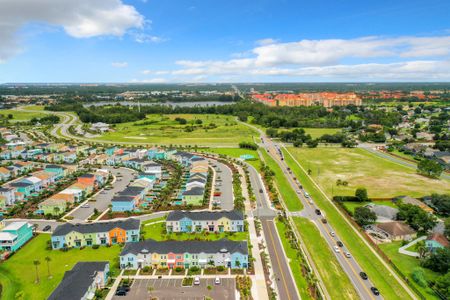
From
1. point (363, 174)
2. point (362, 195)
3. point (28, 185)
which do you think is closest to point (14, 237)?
point (28, 185)

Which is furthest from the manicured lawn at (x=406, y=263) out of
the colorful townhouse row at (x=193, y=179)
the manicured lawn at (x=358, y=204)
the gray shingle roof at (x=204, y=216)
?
the colorful townhouse row at (x=193, y=179)

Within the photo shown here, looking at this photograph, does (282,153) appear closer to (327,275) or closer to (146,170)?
(146,170)

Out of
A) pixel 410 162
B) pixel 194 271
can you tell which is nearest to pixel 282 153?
pixel 410 162

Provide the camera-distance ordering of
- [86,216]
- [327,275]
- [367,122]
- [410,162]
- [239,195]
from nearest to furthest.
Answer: [327,275]
[86,216]
[239,195]
[410,162]
[367,122]

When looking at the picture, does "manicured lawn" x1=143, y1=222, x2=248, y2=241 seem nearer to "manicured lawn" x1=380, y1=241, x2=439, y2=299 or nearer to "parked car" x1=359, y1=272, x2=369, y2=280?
"parked car" x1=359, y1=272, x2=369, y2=280

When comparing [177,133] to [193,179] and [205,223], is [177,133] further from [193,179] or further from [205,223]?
[205,223]
